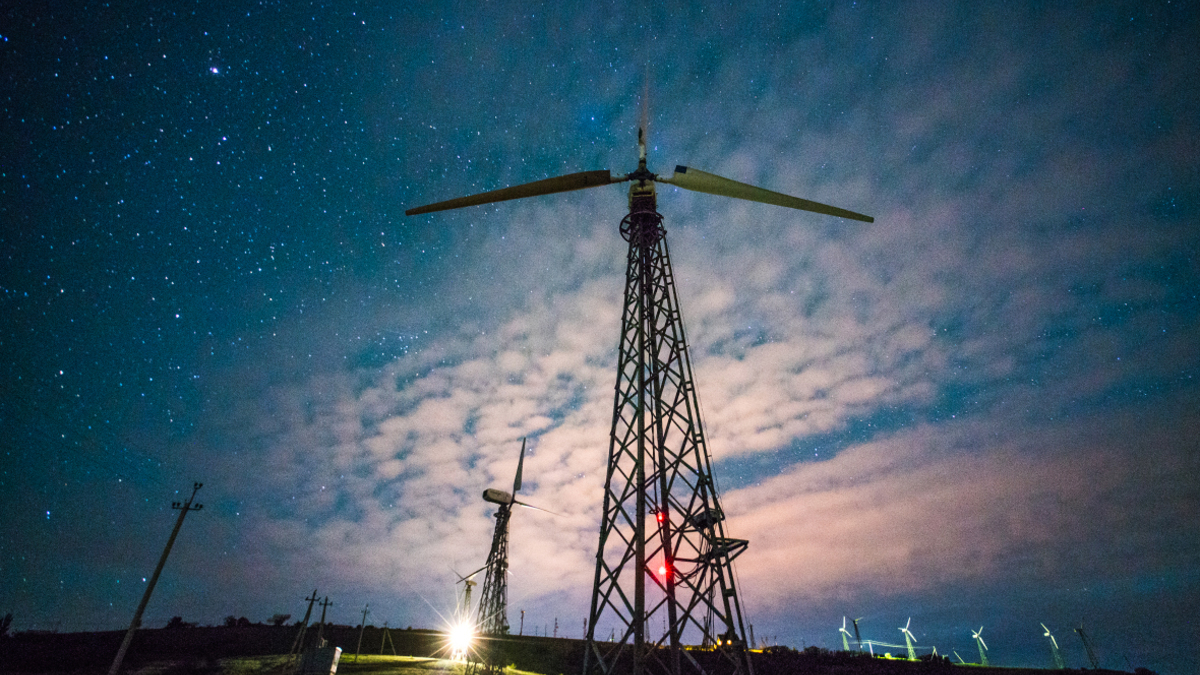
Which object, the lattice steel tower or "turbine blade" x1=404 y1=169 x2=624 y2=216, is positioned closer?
"turbine blade" x1=404 y1=169 x2=624 y2=216

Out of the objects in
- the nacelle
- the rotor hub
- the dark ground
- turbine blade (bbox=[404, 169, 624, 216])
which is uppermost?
turbine blade (bbox=[404, 169, 624, 216])

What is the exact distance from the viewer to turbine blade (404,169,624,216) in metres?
19.0

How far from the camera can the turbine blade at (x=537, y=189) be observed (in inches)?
746

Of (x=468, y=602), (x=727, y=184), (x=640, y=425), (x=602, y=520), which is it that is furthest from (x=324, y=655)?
(x=727, y=184)

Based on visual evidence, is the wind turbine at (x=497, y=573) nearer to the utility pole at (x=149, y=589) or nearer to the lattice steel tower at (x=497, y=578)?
the lattice steel tower at (x=497, y=578)

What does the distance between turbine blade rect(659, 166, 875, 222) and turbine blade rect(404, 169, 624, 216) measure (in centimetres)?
263

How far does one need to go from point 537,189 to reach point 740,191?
26.9ft

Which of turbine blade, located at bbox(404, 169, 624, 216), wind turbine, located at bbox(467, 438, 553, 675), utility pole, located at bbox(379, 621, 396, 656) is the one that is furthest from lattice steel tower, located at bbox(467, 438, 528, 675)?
turbine blade, located at bbox(404, 169, 624, 216)

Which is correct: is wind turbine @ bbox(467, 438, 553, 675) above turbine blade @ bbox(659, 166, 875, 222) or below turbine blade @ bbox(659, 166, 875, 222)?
below

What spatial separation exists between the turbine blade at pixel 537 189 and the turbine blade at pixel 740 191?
2.63 metres

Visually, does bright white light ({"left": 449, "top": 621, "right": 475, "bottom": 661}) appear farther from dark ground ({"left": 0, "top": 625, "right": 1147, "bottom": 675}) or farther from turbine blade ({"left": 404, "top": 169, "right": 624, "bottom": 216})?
turbine blade ({"left": 404, "top": 169, "right": 624, "bottom": 216})

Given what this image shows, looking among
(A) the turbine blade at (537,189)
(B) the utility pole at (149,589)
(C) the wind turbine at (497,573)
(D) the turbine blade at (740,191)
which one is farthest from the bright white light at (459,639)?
(D) the turbine blade at (740,191)

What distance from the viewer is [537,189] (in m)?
19.4

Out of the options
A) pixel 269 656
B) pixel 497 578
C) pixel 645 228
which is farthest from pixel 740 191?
pixel 269 656
